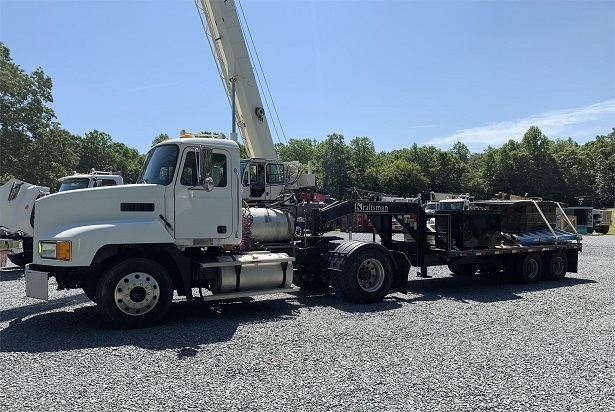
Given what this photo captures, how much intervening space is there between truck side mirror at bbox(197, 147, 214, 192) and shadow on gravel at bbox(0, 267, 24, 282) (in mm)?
8028

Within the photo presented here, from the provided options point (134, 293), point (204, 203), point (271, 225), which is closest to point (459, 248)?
point (271, 225)

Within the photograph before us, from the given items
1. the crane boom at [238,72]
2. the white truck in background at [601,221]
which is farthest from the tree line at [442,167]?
the crane boom at [238,72]

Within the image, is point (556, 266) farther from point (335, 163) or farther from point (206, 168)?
point (335, 163)

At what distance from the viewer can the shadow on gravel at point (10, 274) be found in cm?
1327

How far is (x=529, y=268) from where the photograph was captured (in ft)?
41.2

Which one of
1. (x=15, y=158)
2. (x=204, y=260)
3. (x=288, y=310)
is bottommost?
(x=288, y=310)

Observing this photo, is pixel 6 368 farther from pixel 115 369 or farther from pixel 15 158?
pixel 15 158

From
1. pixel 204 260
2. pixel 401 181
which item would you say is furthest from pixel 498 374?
pixel 401 181

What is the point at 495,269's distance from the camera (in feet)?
43.0

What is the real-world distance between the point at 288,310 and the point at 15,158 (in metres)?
34.6

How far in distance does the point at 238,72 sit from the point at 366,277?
9695mm

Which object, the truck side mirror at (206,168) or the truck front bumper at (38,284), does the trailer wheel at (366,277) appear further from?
the truck front bumper at (38,284)

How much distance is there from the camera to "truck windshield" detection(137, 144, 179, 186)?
8.17 m

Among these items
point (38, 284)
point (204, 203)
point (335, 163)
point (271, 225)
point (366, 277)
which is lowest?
point (366, 277)
